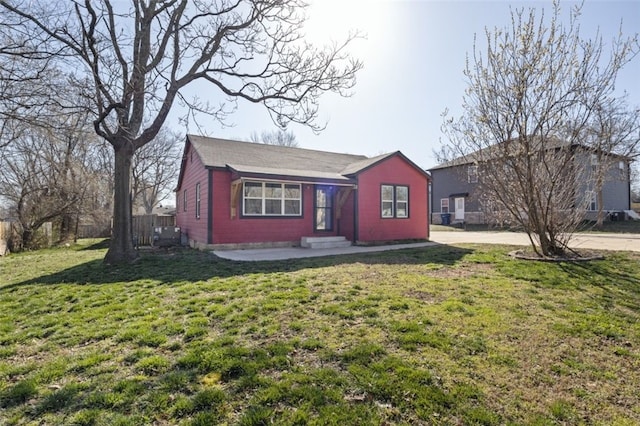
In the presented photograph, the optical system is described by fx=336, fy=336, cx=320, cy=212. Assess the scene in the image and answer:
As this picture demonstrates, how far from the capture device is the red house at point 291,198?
11398 millimetres

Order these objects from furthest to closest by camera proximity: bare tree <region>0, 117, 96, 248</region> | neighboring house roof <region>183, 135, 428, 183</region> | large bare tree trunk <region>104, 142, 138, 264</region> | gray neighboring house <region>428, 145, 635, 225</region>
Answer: gray neighboring house <region>428, 145, 635, 225</region> → bare tree <region>0, 117, 96, 248</region> → neighboring house roof <region>183, 135, 428, 183</region> → large bare tree trunk <region>104, 142, 138, 264</region>

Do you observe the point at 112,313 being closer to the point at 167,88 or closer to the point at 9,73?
the point at 9,73

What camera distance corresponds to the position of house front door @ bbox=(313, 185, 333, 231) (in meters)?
13.1

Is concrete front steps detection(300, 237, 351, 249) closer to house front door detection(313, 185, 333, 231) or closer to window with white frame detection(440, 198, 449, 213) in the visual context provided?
house front door detection(313, 185, 333, 231)

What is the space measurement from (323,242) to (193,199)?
607cm

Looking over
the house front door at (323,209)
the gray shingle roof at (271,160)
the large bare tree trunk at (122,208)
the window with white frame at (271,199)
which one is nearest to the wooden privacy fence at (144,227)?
the gray shingle roof at (271,160)

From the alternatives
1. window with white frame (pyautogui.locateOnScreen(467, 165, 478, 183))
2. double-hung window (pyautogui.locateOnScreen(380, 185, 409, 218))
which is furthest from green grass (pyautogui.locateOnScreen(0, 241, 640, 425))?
double-hung window (pyautogui.locateOnScreen(380, 185, 409, 218))

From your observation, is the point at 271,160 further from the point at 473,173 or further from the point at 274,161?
the point at 473,173

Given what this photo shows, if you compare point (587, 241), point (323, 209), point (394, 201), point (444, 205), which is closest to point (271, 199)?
point (323, 209)

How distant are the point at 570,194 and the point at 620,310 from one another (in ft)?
16.3

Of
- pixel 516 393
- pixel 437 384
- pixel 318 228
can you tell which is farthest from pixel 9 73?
pixel 318 228

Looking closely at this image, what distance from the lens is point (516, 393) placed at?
8.43 ft

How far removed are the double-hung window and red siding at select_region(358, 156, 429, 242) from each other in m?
0.18

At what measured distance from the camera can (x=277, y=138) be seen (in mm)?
A: 38250
